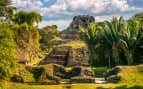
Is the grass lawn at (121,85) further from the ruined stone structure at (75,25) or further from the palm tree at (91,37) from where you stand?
the ruined stone structure at (75,25)

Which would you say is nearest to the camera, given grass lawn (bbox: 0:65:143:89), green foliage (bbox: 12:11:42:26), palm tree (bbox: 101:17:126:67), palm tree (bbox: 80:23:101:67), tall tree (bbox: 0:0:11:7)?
grass lawn (bbox: 0:65:143:89)

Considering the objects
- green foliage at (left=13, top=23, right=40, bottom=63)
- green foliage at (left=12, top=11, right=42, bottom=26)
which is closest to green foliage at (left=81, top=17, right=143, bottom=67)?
green foliage at (left=13, top=23, right=40, bottom=63)

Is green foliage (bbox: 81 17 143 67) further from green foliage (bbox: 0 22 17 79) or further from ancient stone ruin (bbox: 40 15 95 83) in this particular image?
green foliage (bbox: 0 22 17 79)

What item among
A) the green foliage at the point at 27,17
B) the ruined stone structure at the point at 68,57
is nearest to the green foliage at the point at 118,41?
the ruined stone structure at the point at 68,57

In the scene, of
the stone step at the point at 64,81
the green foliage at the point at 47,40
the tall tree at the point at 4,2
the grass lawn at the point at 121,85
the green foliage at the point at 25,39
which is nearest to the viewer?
the grass lawn at the point at 121,85

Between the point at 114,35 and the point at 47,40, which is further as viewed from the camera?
the point at 47,40

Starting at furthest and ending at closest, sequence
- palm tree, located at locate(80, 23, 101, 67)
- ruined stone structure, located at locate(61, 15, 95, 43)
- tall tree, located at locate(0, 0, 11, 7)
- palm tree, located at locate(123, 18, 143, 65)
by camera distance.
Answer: ruined stone structure, located at locate(61, 15, 95, 43)
palm tree, located at locate(80, 23, 101, 67)
palm tree, located at locate(123, 18, 143, 65)
tall tree, located at locate(0, 0, 11, 7)

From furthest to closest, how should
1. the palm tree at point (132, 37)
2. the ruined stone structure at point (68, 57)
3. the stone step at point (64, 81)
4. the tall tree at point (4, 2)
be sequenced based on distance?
the ruined stone structure at point (68, 57) < the palm tree at point (132, 37) < the tall tree at point (4, 2) < the stone step at point (64, 81)

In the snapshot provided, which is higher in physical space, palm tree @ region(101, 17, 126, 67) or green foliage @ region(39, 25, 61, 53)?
palm tree @ region(101, 17, 126, 67)

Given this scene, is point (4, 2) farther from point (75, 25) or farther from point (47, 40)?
point (47, 40)

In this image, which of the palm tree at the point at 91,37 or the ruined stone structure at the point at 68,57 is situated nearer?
the palm tree at the point at 91,37

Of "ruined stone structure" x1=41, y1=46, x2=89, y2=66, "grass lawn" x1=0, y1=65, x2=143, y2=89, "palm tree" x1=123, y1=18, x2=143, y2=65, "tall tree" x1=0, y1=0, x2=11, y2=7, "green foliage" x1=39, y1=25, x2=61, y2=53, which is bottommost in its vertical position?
"green foliage" x1=39, y1=25, x2=61, y2=53

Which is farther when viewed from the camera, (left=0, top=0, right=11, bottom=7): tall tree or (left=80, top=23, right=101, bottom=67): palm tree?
(left=80, top=23, right=101, bottom=67): palm tree

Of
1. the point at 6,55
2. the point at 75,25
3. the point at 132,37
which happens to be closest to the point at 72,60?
the point at 132,37
